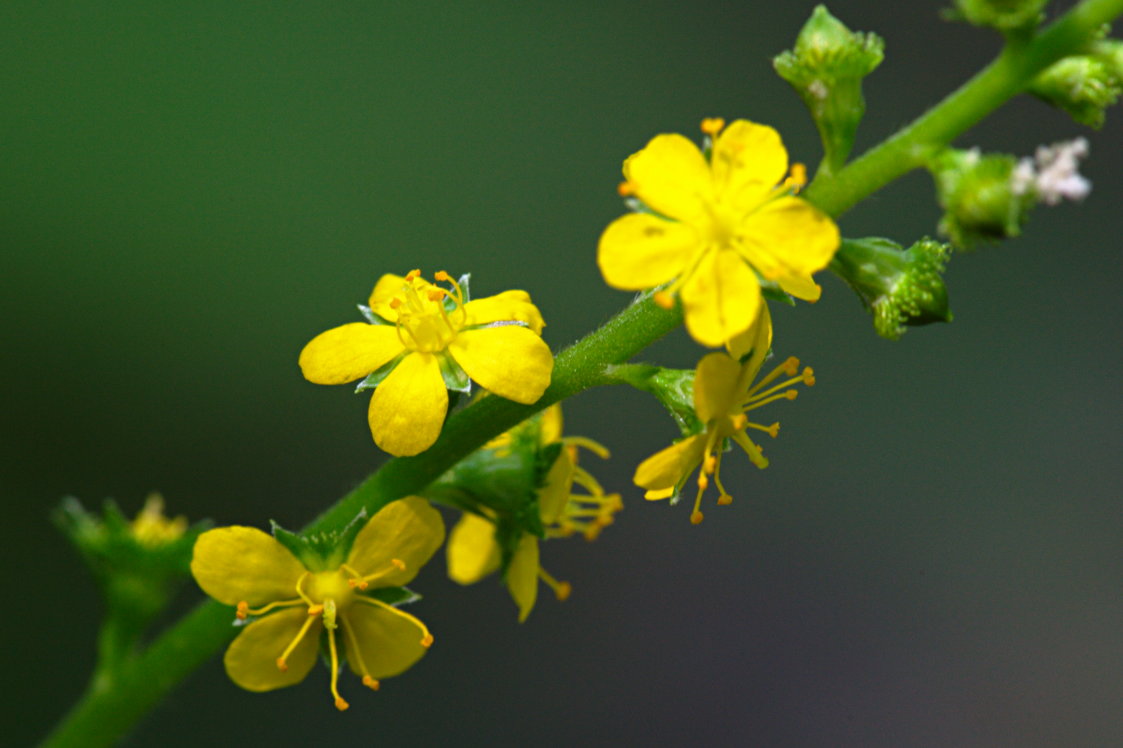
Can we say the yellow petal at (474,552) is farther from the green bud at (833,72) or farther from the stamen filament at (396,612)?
the green bud at (833,72)

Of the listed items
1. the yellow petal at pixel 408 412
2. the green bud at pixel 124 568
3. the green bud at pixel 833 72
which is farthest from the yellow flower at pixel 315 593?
the green bud at pixel 833 72

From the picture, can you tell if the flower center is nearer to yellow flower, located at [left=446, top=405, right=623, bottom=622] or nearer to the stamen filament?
yellow flower, located at [left=446, top=405, right=623, bottom=622]

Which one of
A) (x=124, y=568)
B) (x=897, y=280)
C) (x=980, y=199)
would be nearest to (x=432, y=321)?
(x=897, y=280)

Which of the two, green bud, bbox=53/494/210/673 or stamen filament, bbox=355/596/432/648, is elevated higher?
green bud, bbox=53/494/210/673

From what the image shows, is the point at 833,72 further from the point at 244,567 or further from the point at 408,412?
the point at 244,567

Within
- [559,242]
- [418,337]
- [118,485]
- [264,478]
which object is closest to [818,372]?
[559,242]

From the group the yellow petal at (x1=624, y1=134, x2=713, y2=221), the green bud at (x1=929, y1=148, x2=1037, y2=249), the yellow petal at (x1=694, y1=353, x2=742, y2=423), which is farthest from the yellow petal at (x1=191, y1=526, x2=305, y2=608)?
the green bud at (x1=929, y1=148, x2=1037, y2=249)
